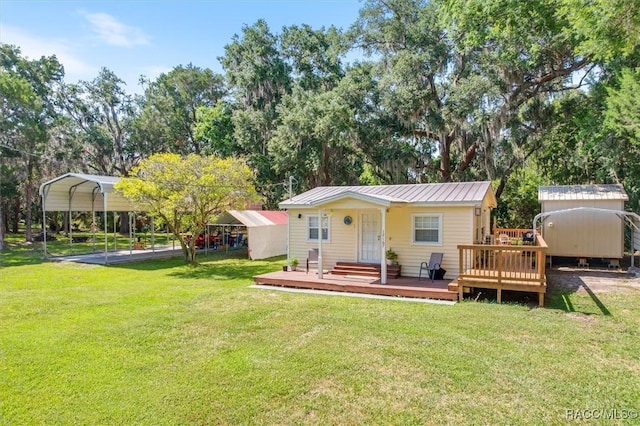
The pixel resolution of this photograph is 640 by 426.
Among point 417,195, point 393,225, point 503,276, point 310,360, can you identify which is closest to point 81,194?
point 393,225

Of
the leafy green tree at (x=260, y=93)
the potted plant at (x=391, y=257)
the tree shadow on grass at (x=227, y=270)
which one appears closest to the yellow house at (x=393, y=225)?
the potted plant at (x=391, y=257)

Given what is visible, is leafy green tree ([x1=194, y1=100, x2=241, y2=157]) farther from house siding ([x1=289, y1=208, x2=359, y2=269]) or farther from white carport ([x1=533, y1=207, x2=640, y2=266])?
white carport ([x1=533, y1=207, x2=640, y2=266])

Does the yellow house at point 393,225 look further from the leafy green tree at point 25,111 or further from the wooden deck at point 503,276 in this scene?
the leafy green tree at point 25,111

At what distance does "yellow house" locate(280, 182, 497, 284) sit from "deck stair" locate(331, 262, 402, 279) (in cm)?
26

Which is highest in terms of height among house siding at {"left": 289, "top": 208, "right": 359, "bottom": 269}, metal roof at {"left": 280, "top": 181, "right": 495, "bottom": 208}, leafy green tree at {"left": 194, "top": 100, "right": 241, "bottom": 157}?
leafy green tree at {"left": 194, "top": 100, "right": 241, "bottom": 157}

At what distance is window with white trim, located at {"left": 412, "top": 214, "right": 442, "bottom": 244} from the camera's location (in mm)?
10516

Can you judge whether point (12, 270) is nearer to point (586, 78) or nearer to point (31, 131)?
point (31, 131)

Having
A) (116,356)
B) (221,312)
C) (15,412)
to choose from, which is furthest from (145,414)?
(221,312)

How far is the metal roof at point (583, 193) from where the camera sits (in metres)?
12.8

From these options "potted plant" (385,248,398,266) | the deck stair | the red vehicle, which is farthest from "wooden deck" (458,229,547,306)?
the red vehicle

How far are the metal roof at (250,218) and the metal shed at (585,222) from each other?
10723 mm

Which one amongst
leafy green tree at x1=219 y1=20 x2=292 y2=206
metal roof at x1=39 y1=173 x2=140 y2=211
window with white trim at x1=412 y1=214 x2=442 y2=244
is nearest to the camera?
window with white trim at x1=412 y1=214 x2=442 y2=244

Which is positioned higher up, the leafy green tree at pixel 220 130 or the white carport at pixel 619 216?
the leafy green tree at pixel 220 130

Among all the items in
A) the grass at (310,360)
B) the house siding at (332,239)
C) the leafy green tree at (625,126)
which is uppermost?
the leafy green tree at (625,126)
